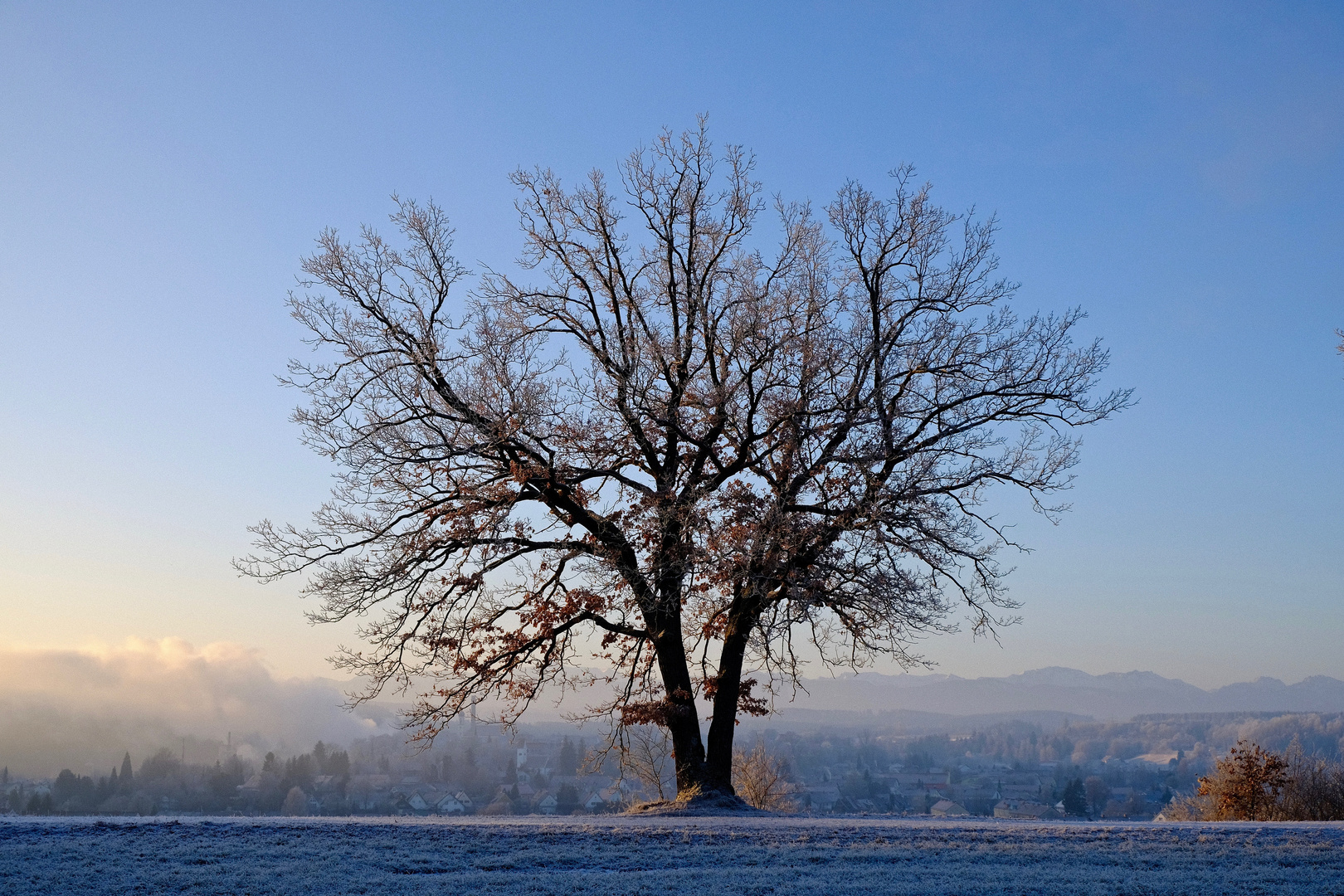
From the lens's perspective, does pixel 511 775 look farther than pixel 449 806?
Yes

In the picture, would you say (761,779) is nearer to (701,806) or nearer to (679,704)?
(679,704)

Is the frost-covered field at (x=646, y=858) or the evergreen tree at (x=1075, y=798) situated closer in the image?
the frost-covered field at (x=646, y=858)

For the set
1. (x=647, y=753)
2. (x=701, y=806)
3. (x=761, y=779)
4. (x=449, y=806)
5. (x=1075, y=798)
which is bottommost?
(x=1075, y=798)

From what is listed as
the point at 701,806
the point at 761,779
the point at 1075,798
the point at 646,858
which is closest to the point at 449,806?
the point at 701,806

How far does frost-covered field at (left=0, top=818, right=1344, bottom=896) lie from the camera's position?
870cm

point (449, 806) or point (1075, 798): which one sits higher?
point (449, 806)

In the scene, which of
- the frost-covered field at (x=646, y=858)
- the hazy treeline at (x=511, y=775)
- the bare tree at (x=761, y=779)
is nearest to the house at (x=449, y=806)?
the hazy treeline at (x=511, y=775)

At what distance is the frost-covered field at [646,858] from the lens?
8703mm

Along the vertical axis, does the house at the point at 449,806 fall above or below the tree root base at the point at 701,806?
below

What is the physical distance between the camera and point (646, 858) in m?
10.3

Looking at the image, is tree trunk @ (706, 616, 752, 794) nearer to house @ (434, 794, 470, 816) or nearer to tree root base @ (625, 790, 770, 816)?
tree root base @ (625, 790, 770, 816)

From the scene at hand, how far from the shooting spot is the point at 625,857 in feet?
33.5

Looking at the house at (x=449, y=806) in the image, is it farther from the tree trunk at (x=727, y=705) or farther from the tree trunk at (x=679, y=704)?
the tree trunk at (x=727, y=705)

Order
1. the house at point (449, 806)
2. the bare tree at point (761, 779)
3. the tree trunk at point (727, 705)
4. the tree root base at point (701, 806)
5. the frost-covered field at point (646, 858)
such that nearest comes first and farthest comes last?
the frost-covered field at point (646, 858) < the tree root base at point (701, 806) < the tree trunk at point (727, 705) < the house at point (449, 806) < the bare tree at point (761, 779)
